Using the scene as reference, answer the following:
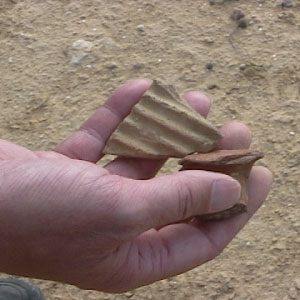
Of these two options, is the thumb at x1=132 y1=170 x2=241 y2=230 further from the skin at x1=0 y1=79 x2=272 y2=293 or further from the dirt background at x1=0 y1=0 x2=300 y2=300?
the dirt background at x1=0 y1=0 x2=300 y2=300

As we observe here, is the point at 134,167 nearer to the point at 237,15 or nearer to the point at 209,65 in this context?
the point at 209,65

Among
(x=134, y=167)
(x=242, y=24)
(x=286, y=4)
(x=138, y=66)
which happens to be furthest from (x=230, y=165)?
(x=286, y=4)

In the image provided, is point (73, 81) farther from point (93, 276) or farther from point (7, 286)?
point (93, 276)

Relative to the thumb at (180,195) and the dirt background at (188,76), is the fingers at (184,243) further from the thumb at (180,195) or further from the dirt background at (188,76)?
the dirt background at (188,76)

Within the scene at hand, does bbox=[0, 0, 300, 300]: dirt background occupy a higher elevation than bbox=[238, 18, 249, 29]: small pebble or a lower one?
lower

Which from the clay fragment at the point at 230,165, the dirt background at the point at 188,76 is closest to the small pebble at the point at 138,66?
the dirt background at the point at 188,76

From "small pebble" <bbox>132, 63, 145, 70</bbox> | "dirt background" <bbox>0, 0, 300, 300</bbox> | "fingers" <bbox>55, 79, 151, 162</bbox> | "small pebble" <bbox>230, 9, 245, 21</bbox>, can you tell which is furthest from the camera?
"small pebble" <bbox>230, 9, 245, 21</bbox>

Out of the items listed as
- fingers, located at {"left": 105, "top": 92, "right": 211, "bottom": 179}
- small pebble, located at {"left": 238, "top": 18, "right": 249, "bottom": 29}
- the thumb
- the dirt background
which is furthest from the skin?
small pebble, located at {"left": 238, "top": 18, "right": 249, "bottom": 29}
